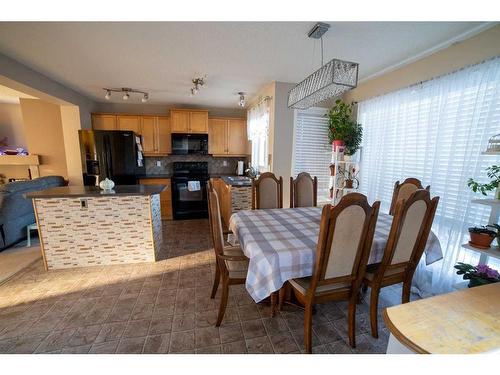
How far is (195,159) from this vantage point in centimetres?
496

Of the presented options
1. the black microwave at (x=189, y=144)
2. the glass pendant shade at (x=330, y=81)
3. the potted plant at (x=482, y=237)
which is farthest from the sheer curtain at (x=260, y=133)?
the potted plant at (x=482, y=237)

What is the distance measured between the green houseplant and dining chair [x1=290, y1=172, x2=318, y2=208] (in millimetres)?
723

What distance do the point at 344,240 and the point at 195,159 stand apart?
13.9 feet

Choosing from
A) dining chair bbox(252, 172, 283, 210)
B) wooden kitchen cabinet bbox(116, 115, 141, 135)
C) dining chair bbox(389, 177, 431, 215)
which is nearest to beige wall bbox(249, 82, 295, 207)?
dining chair bbox(252, 172, 283, 210)

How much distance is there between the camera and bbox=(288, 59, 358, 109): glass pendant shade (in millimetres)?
1522

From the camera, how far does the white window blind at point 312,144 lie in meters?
3.33

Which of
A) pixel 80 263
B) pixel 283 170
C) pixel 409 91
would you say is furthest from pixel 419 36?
pixel 80 263

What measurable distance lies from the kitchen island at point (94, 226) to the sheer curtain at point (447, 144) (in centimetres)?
299

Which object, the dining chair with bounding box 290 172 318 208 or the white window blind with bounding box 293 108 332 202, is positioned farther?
the white window blind with bounding box 293 108 332 202

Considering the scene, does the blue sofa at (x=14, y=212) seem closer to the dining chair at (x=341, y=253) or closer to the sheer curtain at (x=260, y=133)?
the sheer curtain at (x=260, y=133)

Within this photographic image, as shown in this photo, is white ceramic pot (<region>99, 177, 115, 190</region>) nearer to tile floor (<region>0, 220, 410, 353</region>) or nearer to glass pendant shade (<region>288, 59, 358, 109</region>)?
tile floor (<region>0, 220, 410, 353</region>)

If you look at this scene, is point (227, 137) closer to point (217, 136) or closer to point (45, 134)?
point (217, 136)
